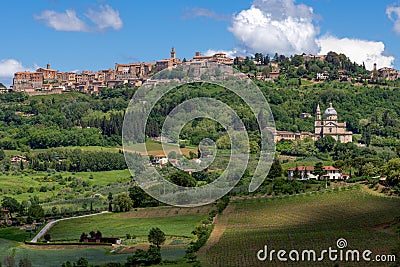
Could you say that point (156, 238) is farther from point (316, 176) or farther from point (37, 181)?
point (37, 181)

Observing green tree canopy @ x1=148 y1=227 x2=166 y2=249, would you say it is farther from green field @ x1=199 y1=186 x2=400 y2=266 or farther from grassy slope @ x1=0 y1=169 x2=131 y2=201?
grassy slope @ x1=0 y1=169 x2=131 y2=201

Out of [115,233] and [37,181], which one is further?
[37,181]

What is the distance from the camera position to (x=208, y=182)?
6053 cm

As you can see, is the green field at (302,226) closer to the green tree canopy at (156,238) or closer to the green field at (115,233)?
the green field at (115,233)

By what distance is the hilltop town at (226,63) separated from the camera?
387 feet

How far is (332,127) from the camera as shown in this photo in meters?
88.7

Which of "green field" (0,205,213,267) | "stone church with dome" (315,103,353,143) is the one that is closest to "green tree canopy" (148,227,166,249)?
"green field" (0,205,213,267)

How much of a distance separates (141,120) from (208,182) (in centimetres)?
2926

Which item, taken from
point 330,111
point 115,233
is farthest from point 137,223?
point 330,111

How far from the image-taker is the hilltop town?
387ft

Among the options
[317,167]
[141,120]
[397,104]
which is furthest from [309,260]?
[397,104]

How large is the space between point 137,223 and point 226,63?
78.5m

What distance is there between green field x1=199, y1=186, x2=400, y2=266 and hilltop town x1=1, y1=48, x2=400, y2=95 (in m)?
70.4

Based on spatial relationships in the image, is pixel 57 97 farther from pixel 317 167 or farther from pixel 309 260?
pixel 309 260
